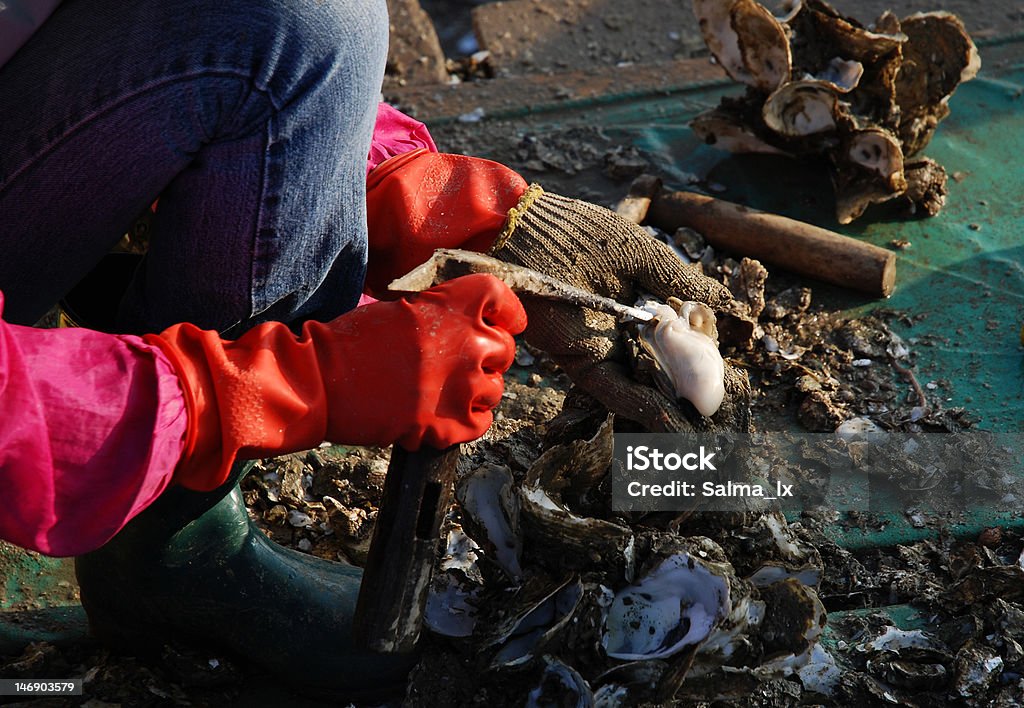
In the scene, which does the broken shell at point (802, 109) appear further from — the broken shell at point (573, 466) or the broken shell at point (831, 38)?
the broken shell at point (573, 466)

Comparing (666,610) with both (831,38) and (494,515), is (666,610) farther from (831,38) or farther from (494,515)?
(831,38)

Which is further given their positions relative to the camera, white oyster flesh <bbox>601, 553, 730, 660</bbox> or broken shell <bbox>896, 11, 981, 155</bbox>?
broken shell <bbox>896, 11, 981, 155</bbox>

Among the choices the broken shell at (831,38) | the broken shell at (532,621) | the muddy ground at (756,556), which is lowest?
the muddy ground at (756,556)

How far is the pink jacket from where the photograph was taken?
1117 mm

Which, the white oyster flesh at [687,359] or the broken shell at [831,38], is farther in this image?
the broken shell at [831,38]

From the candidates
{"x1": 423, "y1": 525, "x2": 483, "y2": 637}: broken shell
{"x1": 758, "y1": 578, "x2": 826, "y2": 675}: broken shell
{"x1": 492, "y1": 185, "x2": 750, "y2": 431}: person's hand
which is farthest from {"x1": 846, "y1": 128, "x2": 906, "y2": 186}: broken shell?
{"x1": 423, "y1": 525, "x2": 483, "y2": 637}: broken shell

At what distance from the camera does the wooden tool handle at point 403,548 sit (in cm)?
145

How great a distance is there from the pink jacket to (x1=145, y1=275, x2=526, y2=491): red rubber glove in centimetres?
4

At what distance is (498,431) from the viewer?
215 cm

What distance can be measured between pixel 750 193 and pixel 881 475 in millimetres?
1119

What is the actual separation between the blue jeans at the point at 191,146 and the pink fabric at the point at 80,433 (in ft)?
0.83

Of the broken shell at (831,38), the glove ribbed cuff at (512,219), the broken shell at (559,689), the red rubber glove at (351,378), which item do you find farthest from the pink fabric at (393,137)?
the broken shell at (831,38)

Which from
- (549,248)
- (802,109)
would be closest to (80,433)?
(549,248)

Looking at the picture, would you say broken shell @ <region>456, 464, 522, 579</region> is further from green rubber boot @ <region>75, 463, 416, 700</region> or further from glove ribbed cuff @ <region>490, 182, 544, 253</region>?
glove ribbed cuff @ <region>490, 182, 544, 253</region>
